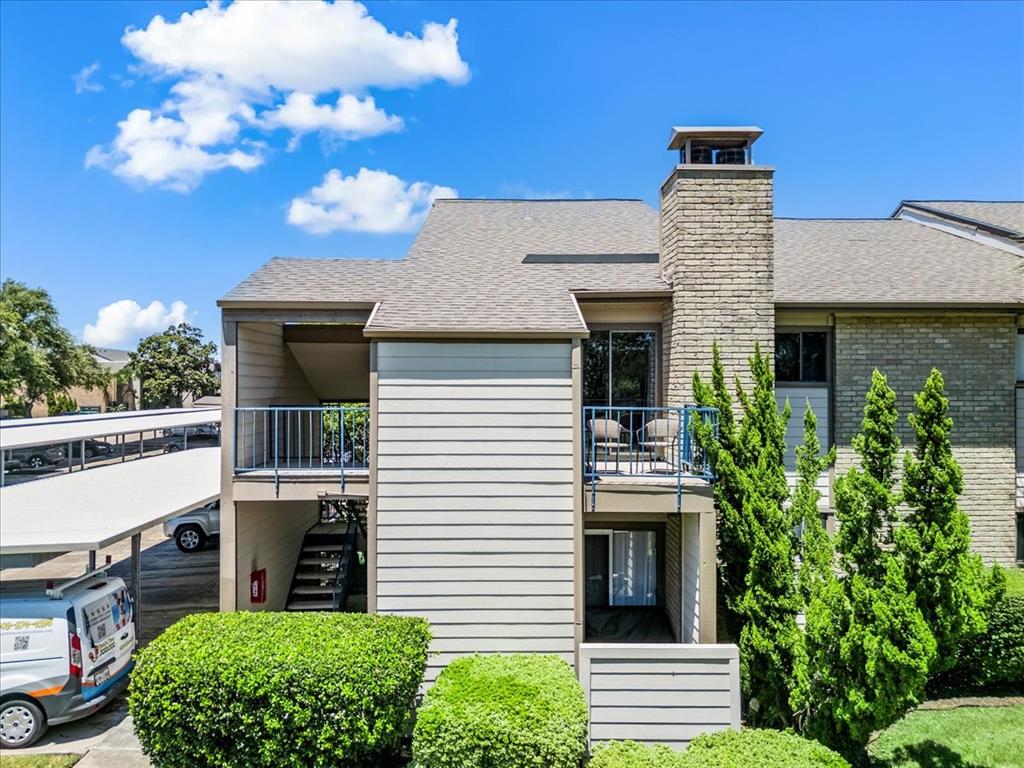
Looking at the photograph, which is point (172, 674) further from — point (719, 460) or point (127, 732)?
point (719, 460)

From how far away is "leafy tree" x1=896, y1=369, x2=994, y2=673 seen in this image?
475cm

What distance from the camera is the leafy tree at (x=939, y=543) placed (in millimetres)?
4750

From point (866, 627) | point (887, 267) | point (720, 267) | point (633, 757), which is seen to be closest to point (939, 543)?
point (866, 627)

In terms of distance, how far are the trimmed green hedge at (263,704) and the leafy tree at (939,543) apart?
4.97 m

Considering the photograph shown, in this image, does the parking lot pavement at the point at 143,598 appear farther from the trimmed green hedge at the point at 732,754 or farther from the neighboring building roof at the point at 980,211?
the neighboring building roof at the point at 980,211

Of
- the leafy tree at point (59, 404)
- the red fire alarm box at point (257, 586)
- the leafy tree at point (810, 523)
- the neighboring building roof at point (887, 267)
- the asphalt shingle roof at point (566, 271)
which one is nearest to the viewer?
the leafy tree at point (810, 523)

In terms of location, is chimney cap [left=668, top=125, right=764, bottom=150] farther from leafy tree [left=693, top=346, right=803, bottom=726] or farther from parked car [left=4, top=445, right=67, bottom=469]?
parked car [left=4, top=445, right=67, bottom=469]

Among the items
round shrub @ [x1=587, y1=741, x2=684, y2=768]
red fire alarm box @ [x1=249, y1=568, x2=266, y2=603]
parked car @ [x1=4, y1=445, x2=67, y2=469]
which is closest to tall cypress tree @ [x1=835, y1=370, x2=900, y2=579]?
round shrub @ [x1=587, y1=741, x2=684, y2=768]

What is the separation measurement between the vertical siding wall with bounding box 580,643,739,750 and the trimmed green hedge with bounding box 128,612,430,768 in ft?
7.14

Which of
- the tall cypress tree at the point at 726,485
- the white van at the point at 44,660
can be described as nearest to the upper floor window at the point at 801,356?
the tall cypress tree at the point at 726,485

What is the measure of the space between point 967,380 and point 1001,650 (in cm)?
390

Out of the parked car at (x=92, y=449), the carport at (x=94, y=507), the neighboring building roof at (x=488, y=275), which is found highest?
the neighboring building roof at (x=488, y=275)

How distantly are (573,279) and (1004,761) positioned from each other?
25.1 feet

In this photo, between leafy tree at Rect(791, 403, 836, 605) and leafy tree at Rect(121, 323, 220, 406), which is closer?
leafy tree at Rect(791, 403, 836, 605)
